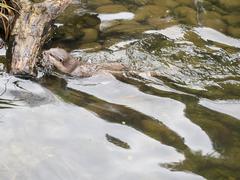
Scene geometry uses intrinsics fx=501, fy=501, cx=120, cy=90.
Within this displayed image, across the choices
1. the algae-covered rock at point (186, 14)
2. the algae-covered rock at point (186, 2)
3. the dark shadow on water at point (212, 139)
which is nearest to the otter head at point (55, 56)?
the dark shadow on water at point (212, 139)

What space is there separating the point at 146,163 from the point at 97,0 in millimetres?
4216

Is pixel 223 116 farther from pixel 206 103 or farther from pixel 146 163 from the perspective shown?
pixel 146 163

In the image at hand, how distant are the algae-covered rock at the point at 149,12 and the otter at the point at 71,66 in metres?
1.72

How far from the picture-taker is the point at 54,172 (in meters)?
4.40

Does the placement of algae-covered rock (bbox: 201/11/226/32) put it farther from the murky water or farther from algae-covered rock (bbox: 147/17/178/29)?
algae-covered rock (bbox: 147/17/178/29)

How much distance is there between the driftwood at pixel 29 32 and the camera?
589 centimetres

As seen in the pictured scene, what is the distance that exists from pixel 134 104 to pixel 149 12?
270 cm

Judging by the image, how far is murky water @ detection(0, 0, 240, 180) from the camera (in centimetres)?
457

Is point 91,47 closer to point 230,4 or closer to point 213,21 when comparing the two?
point 213,21

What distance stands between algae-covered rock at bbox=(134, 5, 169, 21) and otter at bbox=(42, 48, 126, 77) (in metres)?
1.72

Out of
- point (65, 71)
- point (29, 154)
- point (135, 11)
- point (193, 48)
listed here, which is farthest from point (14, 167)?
point (135, 11)

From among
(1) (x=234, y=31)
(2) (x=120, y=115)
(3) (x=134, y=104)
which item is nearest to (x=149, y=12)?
(1) (x=234, y=31)

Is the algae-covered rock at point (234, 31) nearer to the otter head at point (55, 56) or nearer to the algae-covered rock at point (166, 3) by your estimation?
the algae-covered rock at point (166, 3)

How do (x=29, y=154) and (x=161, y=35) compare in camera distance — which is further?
(x=161, y=35)
